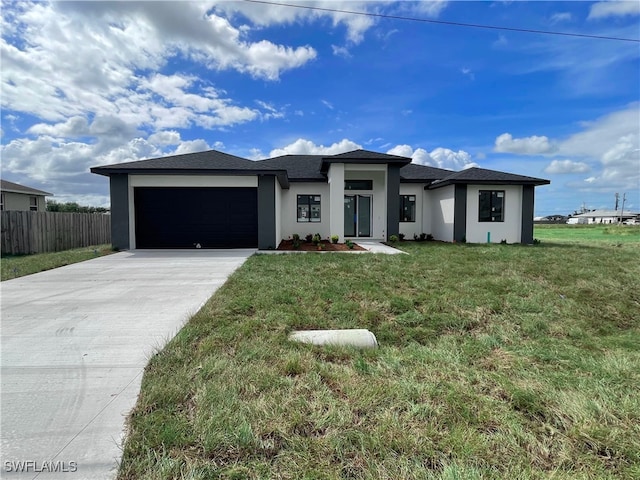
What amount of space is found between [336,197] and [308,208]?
2514mm

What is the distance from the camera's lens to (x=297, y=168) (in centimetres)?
1723

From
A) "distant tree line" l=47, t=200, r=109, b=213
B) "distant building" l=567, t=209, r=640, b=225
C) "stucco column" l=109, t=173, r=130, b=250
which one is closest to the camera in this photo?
"stucco column" l=109, t=173, r=130, b=250

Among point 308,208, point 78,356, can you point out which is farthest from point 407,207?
point 78,356

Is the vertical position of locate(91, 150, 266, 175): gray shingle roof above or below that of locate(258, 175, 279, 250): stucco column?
above

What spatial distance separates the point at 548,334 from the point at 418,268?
12.7ft

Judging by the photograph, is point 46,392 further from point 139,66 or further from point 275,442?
point 139,66

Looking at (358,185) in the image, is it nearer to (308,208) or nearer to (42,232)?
(308,208)

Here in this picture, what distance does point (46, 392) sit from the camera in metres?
2.73

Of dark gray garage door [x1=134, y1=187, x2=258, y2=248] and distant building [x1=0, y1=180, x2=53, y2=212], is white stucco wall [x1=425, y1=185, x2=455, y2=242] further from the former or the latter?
distant building [x1=0, y1=180, x2=53, y2=212]

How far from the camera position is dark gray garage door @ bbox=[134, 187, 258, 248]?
12.7 meters

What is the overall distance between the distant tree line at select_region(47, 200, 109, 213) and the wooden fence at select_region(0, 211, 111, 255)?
93.1 ft

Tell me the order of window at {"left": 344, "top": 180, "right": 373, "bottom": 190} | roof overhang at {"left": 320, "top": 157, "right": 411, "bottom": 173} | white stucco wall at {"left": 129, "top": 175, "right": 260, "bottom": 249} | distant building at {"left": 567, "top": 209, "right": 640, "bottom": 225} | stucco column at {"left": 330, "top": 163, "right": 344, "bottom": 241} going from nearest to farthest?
white stucco wall at {"left": 129, "top": 175, "right": 260, "bottom": 249}, roof overhang at {"left": 320, "top": 157, "right": 411, "bottom": 173}, stucco column at {"left": 330, "top": 163, "right": 344, "bottom": 241}, window at {"left": 344, "top": 180, "right": 373, "bottom": 190}, distant building at {"left": 567, "top": 209, "right": 640, "bottom": 225}

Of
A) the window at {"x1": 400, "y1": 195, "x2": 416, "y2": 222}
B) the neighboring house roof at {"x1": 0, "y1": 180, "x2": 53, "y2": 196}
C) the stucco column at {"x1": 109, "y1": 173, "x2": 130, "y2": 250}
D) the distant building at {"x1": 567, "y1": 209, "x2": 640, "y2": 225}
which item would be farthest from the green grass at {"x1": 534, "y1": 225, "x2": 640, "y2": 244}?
the distant building at {"x1": 567, "y1": 209, "x2": 640, "y2": 225}

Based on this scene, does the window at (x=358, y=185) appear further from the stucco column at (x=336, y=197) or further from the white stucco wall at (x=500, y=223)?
the white stucco wall at (x=500, y=223)
